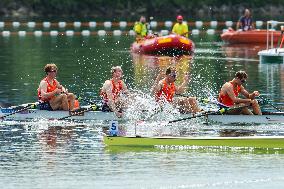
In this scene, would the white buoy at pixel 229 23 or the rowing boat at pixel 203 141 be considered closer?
the rowing boat at pixel 203 141

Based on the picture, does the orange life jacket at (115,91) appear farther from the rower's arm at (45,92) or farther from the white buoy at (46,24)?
the white buoy at (46,24)

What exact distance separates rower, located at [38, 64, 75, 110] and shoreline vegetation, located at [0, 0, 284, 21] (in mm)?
70879

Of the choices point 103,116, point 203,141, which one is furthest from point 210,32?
point 203,141

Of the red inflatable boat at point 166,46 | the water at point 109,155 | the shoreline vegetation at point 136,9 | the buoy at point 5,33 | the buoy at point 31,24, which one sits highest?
the shoreline vegetation at point 136,9

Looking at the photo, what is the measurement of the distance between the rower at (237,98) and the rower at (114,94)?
280cm

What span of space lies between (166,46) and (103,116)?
29317mm

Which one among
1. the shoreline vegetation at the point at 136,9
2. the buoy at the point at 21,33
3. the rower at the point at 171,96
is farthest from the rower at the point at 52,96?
the shoreline vegetation at the point at 136,9

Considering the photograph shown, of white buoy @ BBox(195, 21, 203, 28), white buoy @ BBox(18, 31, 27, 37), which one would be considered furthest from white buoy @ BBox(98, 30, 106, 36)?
white buoy @ BBox(195, 21, 203, 28)

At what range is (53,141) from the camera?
32.7m

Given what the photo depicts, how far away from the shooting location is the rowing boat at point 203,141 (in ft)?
101

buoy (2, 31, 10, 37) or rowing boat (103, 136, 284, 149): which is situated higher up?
buoy (2, 31, 10, 37)

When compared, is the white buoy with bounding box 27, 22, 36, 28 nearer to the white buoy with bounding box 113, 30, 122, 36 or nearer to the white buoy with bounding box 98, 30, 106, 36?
the white buoy with bounding box 98, 30, 106, 36

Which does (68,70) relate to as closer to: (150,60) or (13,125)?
(150,60)

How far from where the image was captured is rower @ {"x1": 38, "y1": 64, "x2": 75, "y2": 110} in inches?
1384
